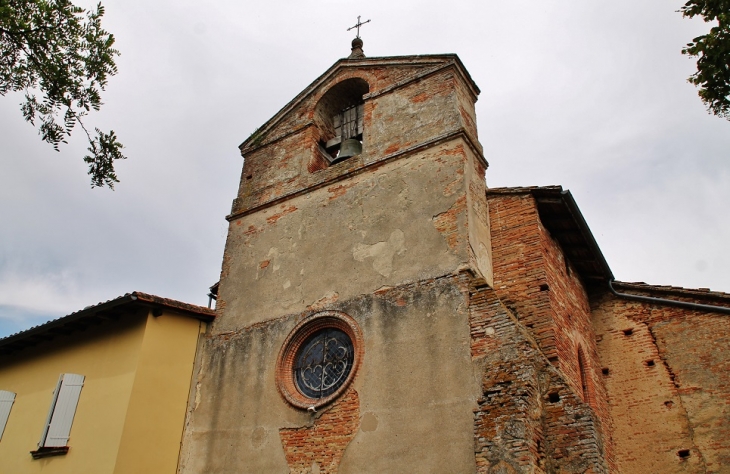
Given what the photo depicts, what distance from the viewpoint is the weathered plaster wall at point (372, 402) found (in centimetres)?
729

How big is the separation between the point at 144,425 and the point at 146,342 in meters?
1.31

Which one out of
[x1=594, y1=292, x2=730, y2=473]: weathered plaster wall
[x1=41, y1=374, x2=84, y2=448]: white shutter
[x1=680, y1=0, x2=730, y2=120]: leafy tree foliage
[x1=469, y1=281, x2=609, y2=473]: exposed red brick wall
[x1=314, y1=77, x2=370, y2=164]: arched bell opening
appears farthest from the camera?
[x1=314, y1=77, x2=370, y2=164]: arched bell opening

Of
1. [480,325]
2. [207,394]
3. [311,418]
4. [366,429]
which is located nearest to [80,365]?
[207,394]

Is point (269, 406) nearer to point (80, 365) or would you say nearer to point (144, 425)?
point (144, 425)

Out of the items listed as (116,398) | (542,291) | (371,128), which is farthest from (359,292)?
(116,398)

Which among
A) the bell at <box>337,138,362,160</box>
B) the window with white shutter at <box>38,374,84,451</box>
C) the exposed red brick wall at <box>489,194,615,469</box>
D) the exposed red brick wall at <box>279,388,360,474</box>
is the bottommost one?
the exposed red brick wall at <box>279,388,360,474</box>

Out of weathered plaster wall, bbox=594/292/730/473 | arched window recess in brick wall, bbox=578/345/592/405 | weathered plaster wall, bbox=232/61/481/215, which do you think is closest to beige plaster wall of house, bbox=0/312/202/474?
weathered plaster wall, bbox=232/61/481/215

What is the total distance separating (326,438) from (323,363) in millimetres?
1267

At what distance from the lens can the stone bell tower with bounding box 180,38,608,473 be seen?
7.66 metres

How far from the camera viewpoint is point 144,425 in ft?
30.0

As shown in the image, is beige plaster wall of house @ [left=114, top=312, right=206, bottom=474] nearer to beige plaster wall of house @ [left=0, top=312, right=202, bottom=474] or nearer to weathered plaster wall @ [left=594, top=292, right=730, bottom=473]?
beige plaster wall of house @ [left=0, top=312, right=202, bottom=474]

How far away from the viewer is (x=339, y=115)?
12617 mm

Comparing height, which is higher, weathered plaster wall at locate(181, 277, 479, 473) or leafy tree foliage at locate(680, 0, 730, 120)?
leafy tree foliage at locate(680, 0, 730, 120)

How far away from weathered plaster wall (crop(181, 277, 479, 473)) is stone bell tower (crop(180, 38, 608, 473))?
0.02 meters
